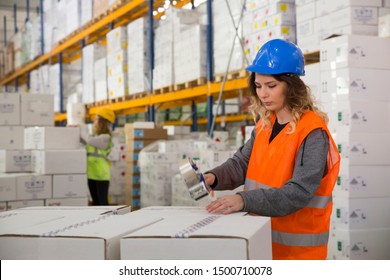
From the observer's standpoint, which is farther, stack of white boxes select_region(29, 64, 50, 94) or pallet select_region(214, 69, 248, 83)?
stack of white boxes select_region(29, 64, 50, 94)

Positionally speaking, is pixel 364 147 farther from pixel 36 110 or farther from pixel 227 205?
pixel 36 110

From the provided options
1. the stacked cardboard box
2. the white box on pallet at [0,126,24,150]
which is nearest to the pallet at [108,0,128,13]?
the stacked cardboard box

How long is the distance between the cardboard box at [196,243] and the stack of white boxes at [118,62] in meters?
7.89

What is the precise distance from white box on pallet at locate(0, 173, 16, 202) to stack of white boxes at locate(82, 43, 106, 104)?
5.64 metres

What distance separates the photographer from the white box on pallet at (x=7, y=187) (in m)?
5.05

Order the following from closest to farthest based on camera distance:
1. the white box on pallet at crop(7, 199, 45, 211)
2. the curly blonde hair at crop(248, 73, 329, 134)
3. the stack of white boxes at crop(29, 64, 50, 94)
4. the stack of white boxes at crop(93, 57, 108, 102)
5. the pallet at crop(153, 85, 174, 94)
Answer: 1. the curly blonde hair at crop(248, 73, 329, 134)
2. the white box on pallet at crop(7, 199, 45, 211)
3. the pallet at crop(153, 85, 174, 94)
4. the stack of white boxes at crop(93, 57, 108, 102)
5. the stack of white boxes at crop(29, 64, 50, 94)

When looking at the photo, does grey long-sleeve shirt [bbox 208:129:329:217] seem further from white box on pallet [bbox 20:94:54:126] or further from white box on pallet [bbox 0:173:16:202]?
white box on pallet [bbox 20:94:54:126]

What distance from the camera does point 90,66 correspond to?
10.6 m

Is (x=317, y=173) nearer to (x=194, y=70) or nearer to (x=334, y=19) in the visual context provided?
(x=334, y=19)

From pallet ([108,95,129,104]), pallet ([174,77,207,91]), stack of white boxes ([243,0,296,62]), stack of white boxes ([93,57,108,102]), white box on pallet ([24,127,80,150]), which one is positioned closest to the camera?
stack of white boxes ([243,0,296,62])

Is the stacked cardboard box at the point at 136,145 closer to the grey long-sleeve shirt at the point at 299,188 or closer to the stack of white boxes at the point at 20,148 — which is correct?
the stack of white boxes at the point at 20,148

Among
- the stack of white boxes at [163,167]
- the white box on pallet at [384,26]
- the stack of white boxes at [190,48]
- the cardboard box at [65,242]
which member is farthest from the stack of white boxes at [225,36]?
the cardboard box at [65,242]

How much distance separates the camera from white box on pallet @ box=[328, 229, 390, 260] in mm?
4375

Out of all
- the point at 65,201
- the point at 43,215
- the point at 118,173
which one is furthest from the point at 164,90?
the point at 43,215
